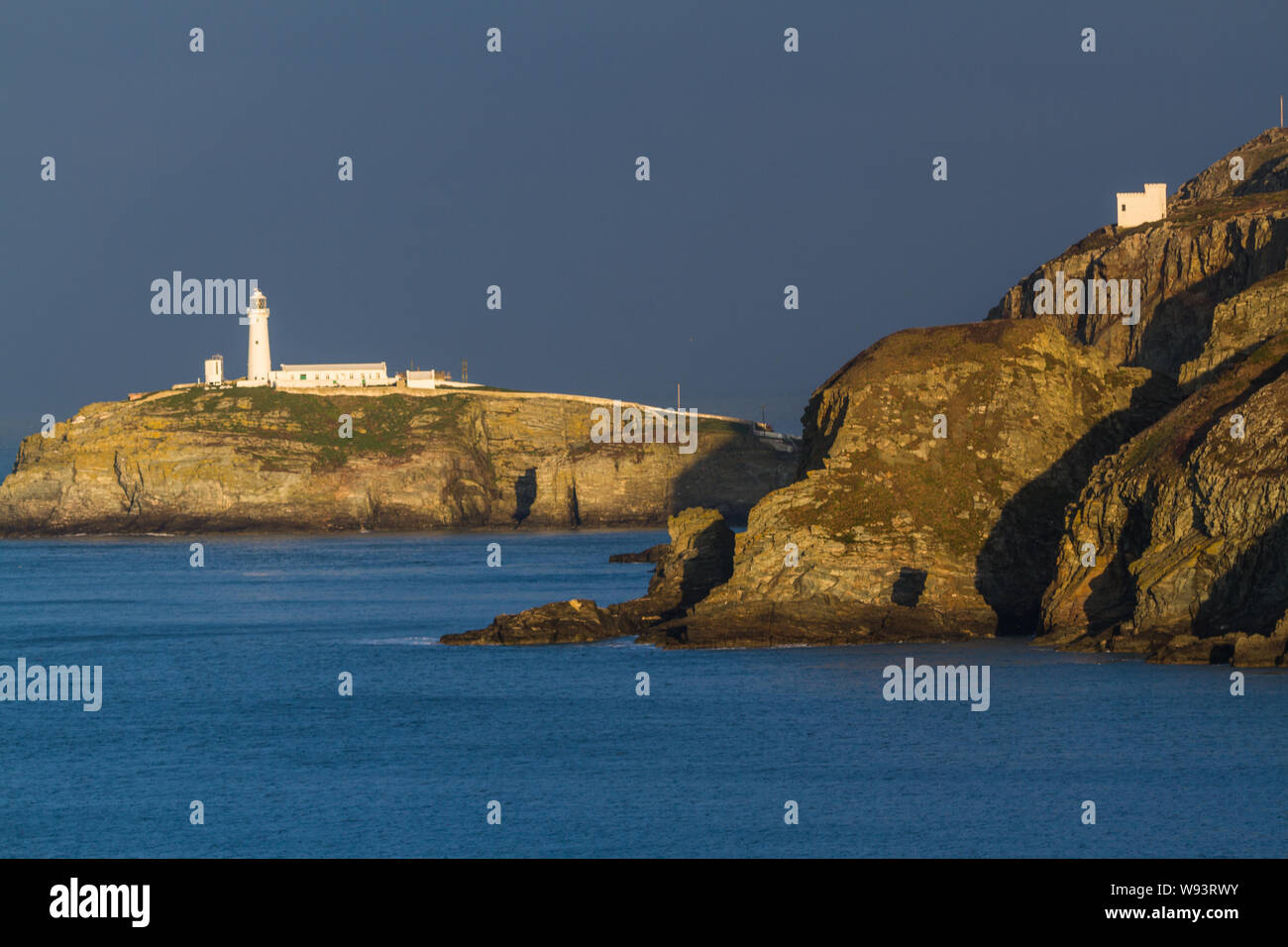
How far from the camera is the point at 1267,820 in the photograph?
1382 inches

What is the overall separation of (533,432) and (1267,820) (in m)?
153

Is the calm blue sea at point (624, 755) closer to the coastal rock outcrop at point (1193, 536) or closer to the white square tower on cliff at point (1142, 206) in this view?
the coastal rock outcrop at point (1193, 536)

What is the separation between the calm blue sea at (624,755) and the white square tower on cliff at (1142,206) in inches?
2166

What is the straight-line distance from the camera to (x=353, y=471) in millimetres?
175750

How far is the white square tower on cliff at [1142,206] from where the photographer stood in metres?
108

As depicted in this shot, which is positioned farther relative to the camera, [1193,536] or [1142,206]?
[1142,206]

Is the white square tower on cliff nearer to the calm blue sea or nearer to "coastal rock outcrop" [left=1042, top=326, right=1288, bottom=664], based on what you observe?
"coastal rock outcrop" [left=1042, top=326, right=1288, bottom=664]

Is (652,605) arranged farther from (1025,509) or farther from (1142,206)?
(1142,206)

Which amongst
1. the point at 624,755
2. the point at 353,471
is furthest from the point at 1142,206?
the point at 353,471

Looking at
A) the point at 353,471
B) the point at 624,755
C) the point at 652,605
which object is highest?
the point at 353,471

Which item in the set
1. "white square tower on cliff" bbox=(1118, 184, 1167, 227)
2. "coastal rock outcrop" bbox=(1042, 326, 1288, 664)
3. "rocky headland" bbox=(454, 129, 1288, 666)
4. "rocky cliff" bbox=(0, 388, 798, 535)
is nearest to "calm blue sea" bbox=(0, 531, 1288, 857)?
"coastal rock outcrop" bbox=(1042, 326, 1288, 664)

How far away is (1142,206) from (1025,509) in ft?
153

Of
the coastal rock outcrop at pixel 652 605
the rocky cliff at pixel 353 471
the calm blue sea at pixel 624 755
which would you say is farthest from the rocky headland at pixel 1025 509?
the rocky cliff at pixel 353 471

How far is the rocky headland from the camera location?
185 feet
